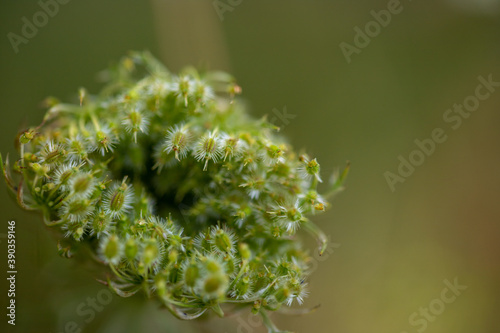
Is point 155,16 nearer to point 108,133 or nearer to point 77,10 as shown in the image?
point 77,10

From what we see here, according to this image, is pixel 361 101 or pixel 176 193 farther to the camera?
pixel 361 101

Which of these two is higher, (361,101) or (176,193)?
(361,101)

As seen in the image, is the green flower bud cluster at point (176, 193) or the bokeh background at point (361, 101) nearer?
the green flower bud cluster at point (176, 193)

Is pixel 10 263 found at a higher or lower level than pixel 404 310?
lower

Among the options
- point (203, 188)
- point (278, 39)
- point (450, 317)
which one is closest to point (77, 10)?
point (278, 39)
